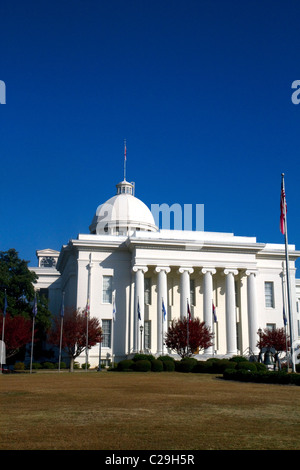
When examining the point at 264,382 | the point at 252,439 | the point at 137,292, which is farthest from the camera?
the point at 137,292

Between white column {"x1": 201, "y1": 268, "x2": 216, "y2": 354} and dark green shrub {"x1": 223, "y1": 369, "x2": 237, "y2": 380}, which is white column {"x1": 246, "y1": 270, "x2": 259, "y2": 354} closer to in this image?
white column {"x1": 201, "y1": 268, "x2": 216, "y2": 354}

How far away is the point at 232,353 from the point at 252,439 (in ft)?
172

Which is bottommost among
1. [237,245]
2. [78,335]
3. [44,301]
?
[78,335]

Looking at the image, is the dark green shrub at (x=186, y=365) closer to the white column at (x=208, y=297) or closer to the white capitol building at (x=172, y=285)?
the white capitol building at (x=172, y=285)

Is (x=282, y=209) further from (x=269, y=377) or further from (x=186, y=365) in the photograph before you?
(x=186, y=365)

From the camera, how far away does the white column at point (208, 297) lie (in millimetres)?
62000

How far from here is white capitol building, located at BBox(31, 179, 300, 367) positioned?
62688 millimetres

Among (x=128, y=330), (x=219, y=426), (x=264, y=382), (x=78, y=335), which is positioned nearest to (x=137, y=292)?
(x=128, y=330)

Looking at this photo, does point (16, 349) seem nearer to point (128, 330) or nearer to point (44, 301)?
point (44, 301)

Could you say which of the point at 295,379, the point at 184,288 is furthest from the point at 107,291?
the point at 295,379

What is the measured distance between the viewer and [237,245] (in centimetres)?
6481

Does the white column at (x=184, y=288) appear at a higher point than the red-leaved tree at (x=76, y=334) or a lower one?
higher

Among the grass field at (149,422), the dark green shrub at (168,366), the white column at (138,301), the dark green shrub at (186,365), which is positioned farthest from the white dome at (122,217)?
the grass field at (149,422)

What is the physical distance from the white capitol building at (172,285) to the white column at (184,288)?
0.38 feet
